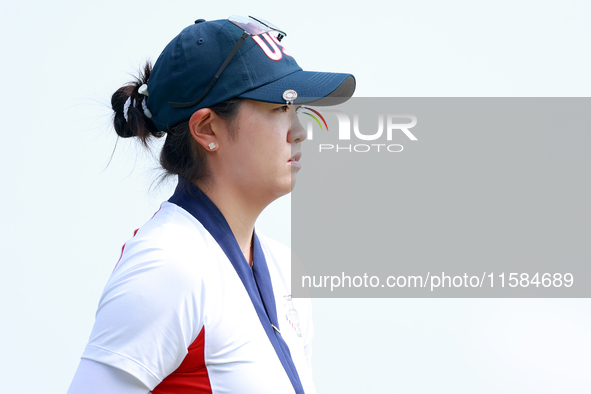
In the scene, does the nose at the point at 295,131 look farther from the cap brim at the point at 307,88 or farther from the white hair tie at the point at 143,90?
the white hair tie at the point at 143,90

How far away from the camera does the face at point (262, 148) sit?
2.81 feet

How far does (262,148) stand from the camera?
0.86 meters

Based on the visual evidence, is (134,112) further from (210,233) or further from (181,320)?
(181,320)

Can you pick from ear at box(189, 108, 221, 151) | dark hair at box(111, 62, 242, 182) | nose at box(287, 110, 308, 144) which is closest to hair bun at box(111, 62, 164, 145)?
dark hair at box(111, 62, 242, 182)

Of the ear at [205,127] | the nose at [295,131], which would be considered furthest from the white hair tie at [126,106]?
the nose at [295,131]

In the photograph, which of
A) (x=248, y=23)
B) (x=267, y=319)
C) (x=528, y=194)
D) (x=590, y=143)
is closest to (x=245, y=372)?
(x=267, y=319)

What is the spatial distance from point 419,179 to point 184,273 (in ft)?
3.99

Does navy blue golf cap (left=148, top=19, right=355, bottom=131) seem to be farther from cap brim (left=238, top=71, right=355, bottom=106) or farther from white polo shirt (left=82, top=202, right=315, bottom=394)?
white polo shirt (left=82, top=202, right=315, bottom=394)

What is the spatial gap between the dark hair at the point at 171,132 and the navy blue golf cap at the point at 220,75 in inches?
0.8

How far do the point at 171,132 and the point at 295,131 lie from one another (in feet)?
0.68

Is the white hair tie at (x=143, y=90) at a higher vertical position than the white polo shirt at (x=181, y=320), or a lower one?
higher

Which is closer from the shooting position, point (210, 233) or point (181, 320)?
point (181, 320)

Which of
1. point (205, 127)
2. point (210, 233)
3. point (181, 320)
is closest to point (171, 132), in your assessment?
point (205, 127)

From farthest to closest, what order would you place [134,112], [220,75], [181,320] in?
1. [134,112]
2. [220,75]
3. [181,320]
